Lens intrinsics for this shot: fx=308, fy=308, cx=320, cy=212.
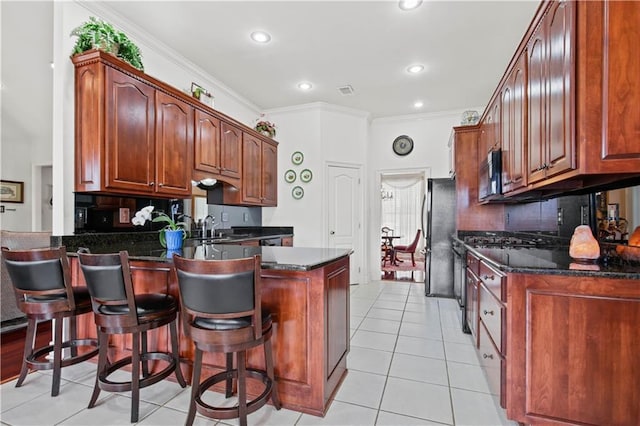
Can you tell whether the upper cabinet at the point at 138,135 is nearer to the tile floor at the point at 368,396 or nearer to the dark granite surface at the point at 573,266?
the tile floor at the point at 368,396

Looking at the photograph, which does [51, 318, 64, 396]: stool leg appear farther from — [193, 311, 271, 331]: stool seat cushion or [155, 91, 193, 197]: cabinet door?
[155, 91, 193, 197]: cabinet door

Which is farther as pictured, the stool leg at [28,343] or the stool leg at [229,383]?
the stool leg at [28,343]

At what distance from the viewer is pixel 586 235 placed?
1.77m

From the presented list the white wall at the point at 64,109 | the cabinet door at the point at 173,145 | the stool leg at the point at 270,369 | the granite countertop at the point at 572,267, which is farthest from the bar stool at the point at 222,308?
the cabinet door at the point at 173,145

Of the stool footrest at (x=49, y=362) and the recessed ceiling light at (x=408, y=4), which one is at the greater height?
the recessed ceiling light at (x=408, y=4)

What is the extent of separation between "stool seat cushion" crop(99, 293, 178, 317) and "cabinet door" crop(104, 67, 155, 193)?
1121mm

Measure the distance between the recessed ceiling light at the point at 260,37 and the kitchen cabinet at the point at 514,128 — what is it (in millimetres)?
2310

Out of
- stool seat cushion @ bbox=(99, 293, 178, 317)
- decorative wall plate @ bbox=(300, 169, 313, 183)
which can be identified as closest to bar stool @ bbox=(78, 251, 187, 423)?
stool seat cushion @ bbox=(99, 293, 178, 317)

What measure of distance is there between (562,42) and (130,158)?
309 cm

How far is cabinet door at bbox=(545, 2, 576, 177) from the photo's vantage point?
4.88 feet

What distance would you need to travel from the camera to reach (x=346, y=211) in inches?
210

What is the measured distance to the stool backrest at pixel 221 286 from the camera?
1400 millimetres

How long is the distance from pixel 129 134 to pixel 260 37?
5.34 feet

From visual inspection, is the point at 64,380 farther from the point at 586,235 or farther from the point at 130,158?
the point at 586,235
